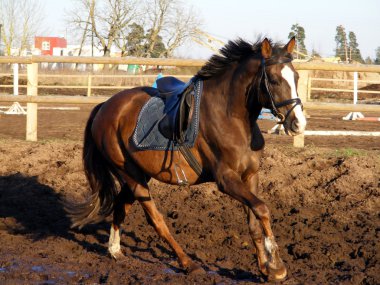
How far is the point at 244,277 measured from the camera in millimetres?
5328

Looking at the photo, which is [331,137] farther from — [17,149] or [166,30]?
[166,30]

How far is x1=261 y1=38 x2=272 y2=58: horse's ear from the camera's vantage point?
517 centimetres

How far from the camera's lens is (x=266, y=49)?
5.18m

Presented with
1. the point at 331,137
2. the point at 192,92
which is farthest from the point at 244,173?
the point at 331,137

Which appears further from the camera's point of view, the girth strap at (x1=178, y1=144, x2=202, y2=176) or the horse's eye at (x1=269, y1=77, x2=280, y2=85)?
the girth strap at (x1=178, y1=144, x2=202, y2=176)

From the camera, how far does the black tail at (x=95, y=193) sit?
263 inches

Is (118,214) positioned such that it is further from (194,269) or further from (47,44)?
(47,44)

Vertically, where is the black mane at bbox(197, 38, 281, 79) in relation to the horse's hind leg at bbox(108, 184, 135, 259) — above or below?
above

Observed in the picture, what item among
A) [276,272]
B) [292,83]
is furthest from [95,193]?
[292,83]

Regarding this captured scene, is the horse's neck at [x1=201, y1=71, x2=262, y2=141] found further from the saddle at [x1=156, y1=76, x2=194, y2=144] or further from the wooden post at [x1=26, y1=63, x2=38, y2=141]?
the wooden post at [x1=26, y1=63, x2=38, y2=141]

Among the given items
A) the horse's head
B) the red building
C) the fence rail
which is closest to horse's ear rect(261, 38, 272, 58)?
the horse's head

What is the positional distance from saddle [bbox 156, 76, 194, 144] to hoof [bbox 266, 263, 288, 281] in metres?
1.32

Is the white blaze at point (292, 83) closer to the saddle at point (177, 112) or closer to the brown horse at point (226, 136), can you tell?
the brown horse at point (226, 136)

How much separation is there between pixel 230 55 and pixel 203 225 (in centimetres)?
209
